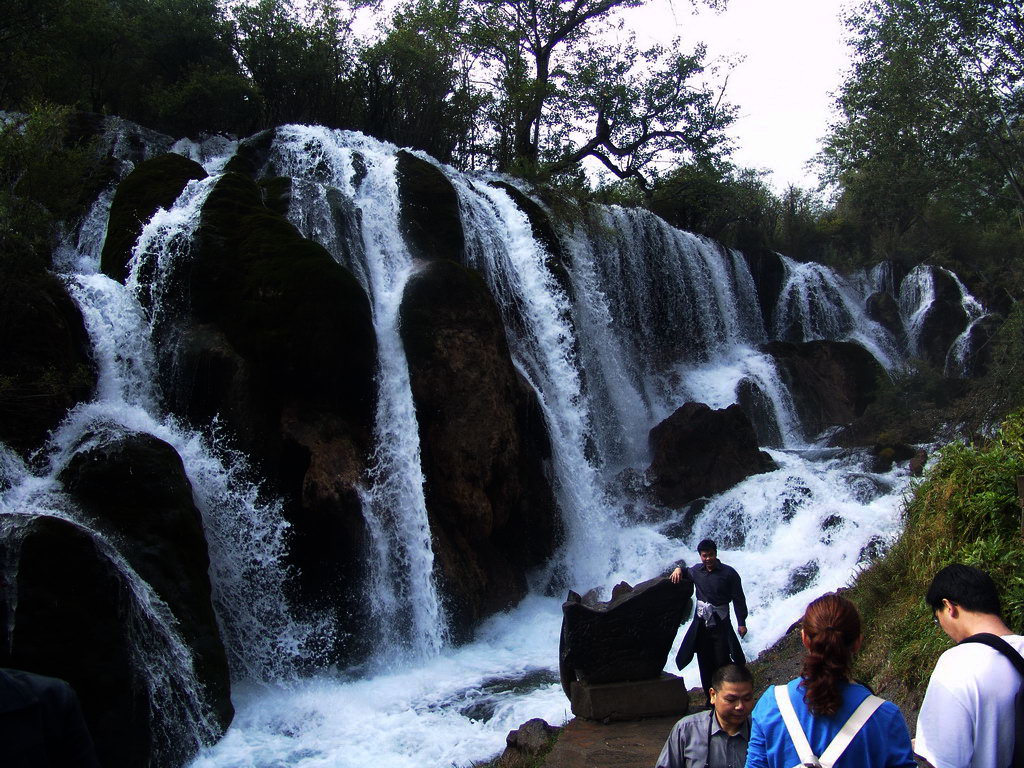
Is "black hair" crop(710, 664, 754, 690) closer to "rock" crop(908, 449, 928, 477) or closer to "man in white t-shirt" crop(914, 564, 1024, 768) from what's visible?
"man in white t-shirt" crop(914, 564, 1024, 768)

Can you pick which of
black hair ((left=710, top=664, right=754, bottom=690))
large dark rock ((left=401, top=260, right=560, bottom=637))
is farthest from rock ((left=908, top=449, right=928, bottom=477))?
black hair ((left=710, top=664, right=754, bottom=690))

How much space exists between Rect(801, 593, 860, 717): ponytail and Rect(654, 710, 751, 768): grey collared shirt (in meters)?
0.67

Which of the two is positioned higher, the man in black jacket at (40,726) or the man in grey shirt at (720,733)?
the man in black jacket at (40,726)

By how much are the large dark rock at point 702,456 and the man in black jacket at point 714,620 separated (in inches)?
327

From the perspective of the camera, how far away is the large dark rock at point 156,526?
7.38 m

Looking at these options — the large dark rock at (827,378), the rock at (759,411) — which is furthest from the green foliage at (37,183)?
the large dark rock at (827,378)

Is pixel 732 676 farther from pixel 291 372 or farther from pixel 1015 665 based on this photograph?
pixel 291 372

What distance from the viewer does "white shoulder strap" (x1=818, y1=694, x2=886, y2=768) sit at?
2291mm

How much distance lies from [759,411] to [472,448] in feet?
31.5

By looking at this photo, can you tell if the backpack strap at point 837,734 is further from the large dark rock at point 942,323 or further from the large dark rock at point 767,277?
the large dark rock at point 942,323

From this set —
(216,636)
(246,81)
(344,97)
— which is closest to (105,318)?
(216,636)

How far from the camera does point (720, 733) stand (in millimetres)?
2951

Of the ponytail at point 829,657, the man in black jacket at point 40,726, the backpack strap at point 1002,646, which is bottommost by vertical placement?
the backpack strap at point 1002,646

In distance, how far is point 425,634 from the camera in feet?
32.3
